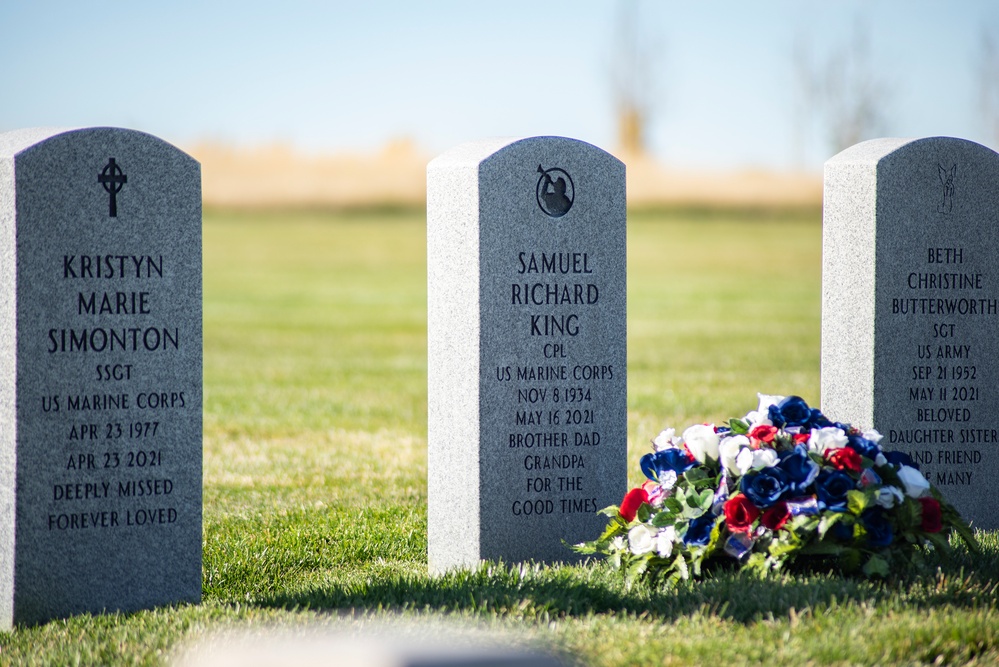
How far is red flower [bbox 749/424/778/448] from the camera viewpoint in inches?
221

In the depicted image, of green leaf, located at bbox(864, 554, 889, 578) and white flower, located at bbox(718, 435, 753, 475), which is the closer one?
green leaf, located at bbox(864, 554, 889, 578)

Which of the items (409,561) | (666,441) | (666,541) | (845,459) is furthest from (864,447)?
(409,561)

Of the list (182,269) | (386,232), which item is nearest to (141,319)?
(182,269)

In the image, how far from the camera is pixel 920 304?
23.8 feet

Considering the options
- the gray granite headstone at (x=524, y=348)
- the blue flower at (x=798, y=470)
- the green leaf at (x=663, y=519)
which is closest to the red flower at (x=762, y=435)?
the blue flower at (x=798, y=470)

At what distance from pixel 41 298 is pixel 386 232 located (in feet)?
125

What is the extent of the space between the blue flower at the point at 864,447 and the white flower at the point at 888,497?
0.23 meters

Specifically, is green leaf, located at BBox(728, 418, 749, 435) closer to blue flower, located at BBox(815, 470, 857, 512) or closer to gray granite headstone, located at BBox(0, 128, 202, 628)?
blue flower, located at BBox(815, 470, 857, 512)

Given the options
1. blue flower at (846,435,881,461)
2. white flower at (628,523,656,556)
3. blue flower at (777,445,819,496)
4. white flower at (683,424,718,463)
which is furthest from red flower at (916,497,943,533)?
white flower at (628,523,656,556)

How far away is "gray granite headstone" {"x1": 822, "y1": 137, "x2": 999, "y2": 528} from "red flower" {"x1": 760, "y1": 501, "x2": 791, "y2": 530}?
6.70 feet

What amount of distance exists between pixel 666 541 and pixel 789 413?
37.6 inches

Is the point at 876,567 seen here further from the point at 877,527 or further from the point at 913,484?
the point at 913,484

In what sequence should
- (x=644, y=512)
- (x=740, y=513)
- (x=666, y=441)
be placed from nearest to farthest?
(x=740, y=513) → (x=644, y=512) → (x=666, y=441)

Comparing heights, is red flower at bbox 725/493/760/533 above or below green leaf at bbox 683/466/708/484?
below
